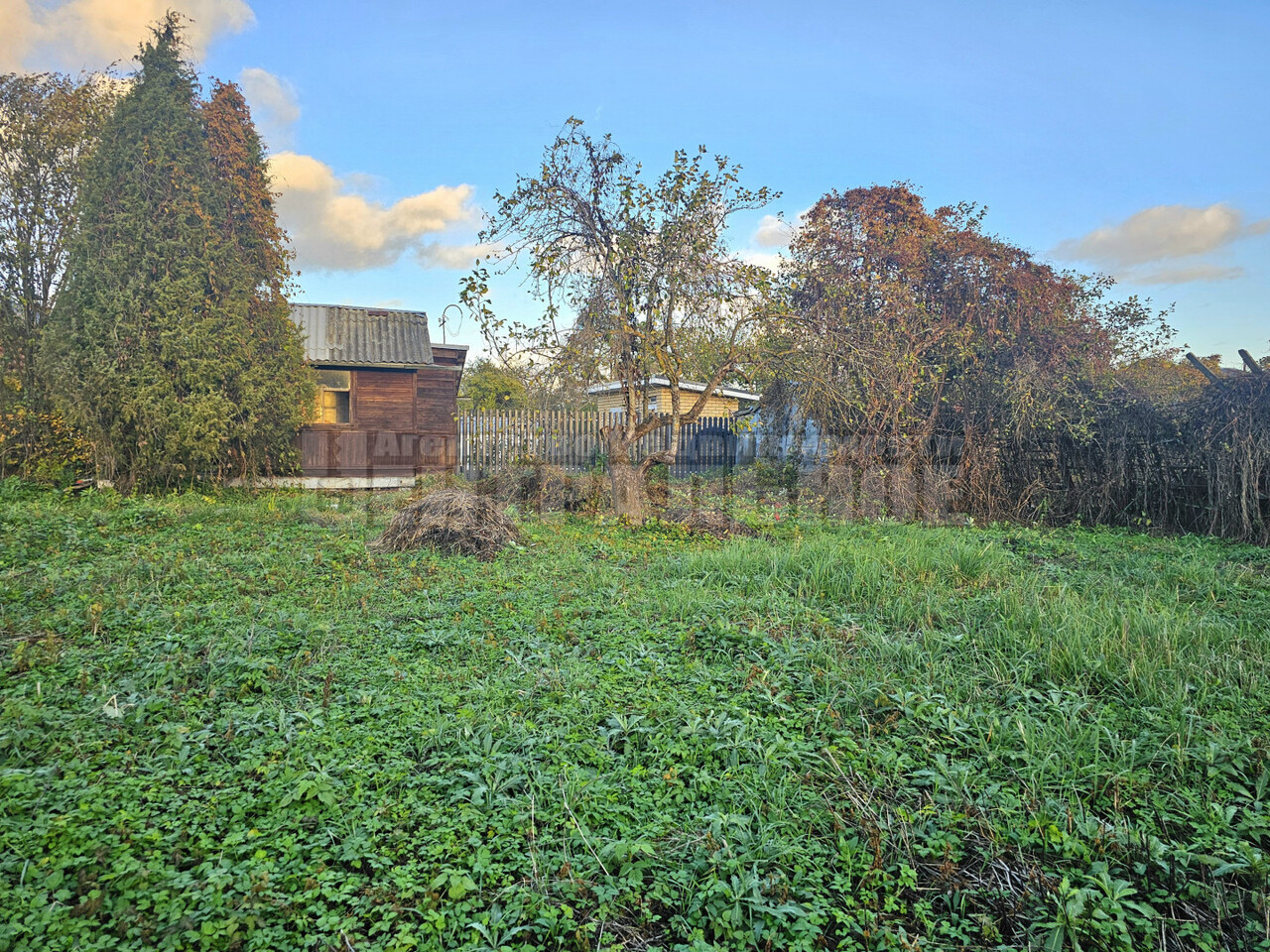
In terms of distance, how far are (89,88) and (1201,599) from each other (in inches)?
761

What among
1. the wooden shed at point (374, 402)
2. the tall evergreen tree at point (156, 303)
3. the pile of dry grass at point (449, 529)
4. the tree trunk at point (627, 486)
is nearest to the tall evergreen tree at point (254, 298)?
the tall evergreen tree at point (156, 303)

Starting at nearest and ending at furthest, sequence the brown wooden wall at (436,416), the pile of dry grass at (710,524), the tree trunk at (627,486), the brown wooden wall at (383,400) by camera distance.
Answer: the pile of dry grass at (710,524)
the tree trunk at (627,486)
the brown wooden wall at (383,400)
the brown wooden wall at (436,416)

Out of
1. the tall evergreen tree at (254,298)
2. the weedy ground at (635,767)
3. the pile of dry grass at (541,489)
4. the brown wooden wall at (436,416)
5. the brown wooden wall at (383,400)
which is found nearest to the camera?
the weedy ground at (635,767)

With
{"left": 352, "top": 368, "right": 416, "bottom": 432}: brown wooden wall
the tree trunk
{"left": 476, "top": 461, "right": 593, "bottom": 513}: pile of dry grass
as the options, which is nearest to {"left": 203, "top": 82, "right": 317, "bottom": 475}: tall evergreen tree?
{"left": 352, "top": 368, "right": 416, "bottom": 432}: brown wooden wall

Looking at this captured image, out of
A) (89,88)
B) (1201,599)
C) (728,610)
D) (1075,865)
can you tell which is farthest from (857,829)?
(89,88)

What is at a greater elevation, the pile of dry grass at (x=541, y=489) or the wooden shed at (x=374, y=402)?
the wooden shed at (x=374, y=402)

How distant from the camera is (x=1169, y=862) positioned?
226 cm

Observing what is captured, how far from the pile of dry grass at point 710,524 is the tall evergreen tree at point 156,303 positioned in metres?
7.96

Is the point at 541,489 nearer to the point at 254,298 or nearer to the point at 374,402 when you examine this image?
the point at 254,298

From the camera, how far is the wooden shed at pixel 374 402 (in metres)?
15.4

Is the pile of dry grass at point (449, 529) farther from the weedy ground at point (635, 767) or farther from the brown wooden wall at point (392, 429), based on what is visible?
the brown wooden wall at point (392, 429)

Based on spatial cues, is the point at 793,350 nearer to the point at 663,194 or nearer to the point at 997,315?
the point at 663,194

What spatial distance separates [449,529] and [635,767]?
498 centimetres

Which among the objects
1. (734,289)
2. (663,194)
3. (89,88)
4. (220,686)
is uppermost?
→ (89,88)
